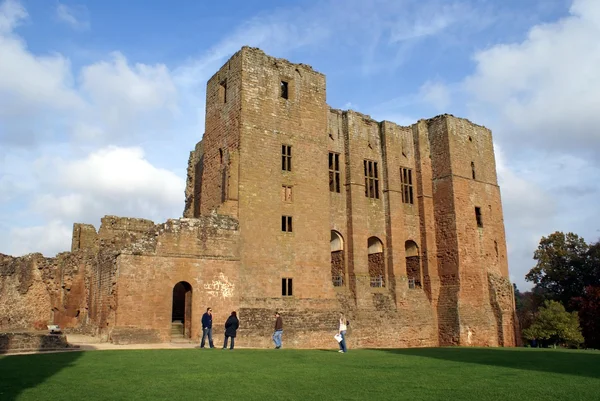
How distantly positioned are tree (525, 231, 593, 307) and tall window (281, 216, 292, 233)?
93.1 ft

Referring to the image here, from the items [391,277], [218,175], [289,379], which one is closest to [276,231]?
[218,175]

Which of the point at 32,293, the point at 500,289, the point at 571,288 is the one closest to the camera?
the point at 32,293

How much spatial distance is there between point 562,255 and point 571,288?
108 inches

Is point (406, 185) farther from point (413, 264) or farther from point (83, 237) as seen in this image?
point (83, 237)

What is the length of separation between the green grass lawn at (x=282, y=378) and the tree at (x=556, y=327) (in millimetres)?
23023

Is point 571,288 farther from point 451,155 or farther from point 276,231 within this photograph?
point 276,231

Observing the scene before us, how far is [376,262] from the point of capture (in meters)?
28.9

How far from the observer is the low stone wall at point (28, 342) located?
598 inches

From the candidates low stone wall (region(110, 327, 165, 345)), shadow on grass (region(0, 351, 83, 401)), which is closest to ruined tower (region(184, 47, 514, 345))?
low stone wall (region(110, 327, 165, 345))

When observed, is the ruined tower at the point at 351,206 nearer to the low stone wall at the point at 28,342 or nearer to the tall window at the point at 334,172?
the tall window at the point at 334,172

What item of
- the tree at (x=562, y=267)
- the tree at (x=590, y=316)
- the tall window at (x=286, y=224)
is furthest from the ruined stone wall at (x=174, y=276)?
the tree at (x=562, y=267)

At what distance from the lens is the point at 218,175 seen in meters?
25.1

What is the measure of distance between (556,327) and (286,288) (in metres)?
21.4

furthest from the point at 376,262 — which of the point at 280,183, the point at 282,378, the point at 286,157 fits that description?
the point at 282,378
